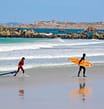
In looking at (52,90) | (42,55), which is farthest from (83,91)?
(42,55)

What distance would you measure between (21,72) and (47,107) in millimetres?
8871

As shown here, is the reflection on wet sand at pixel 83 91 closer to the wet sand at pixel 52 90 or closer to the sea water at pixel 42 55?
the wet sand at pixel 52 90

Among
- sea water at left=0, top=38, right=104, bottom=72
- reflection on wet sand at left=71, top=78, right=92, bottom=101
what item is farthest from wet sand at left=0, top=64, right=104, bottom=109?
sea water at left=0, top=38, right=104, bottom=72

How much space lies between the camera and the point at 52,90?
52.7 feet

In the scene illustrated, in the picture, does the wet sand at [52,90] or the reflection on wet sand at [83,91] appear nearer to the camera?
the wet sand at [52,90]

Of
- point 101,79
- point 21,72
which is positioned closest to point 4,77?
point 21,72

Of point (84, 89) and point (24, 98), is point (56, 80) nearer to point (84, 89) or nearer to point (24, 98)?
point (84, 89)

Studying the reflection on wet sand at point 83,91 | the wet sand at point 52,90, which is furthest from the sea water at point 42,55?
the reflection on wet sand at point 83,91

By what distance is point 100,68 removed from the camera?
25.1 metres

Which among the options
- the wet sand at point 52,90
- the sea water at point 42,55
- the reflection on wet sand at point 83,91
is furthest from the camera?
the sea water at point 42,55

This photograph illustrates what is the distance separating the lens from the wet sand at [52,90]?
13383 millimetres

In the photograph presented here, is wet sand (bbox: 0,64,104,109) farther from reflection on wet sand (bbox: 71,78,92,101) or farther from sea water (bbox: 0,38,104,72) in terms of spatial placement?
sea water (bbox: 0,38,104,72)

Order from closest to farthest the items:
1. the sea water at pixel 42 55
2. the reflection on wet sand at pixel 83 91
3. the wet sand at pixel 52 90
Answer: the wet sand at pixel 52 90
the reflection on wet sand at pixel 83 91
the sea water at pixel 42 55

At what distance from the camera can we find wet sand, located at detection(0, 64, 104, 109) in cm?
1338
